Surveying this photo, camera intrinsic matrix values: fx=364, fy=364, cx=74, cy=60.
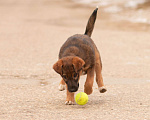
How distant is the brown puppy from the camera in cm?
551

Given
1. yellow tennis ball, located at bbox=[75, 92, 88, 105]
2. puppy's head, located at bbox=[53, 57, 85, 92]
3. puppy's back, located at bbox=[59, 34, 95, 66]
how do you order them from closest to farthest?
puppy's head, located at bbox=[53, 57, 85, 92]
yellow tennis ball, located at bbox=[75, 92, 88, 105]
puppy's back, located at bbox=[59, 34, 95, 66]

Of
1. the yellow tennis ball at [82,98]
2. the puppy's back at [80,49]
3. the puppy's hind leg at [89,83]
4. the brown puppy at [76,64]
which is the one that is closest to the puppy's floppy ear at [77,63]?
the brown puppy at [76,64]

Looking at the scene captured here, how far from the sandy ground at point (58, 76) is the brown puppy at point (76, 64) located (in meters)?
0.35

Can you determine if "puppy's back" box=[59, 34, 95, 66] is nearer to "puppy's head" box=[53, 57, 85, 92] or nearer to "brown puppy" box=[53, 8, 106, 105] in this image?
"brown puppy" box=[53, 8, 106, 105]

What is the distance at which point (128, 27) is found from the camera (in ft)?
65.4

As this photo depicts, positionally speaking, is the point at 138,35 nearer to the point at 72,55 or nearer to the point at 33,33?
the point at 33,33

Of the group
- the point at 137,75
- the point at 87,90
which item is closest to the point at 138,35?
the point at 137,75

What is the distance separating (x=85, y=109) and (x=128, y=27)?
1468 cm

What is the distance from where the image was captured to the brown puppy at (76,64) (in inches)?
217

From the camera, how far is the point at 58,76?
895cm

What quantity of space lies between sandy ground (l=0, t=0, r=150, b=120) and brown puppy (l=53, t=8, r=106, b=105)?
349 mm

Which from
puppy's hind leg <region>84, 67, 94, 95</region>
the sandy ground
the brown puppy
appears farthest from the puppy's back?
the sandy ground

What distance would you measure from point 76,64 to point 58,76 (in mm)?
3480

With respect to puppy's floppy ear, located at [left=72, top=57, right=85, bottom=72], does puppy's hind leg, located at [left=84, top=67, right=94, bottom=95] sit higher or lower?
lower
